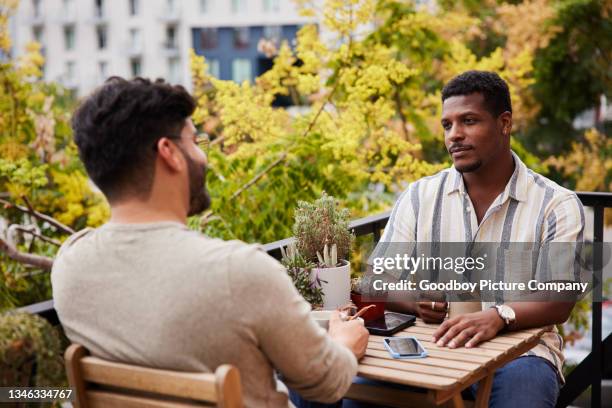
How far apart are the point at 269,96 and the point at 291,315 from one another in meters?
2.81

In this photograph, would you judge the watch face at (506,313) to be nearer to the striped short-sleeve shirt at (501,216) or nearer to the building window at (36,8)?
the striped short-sleeve shirt at (501,216)

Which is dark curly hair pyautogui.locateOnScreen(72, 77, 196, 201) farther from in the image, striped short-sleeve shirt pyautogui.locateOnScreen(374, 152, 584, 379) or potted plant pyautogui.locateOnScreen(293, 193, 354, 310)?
striped short-sleeve shirt pyautogui.locateOnScreen(374, 152, 584, 379)

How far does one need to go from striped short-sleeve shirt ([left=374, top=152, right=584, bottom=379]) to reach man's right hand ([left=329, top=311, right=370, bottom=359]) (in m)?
0.68

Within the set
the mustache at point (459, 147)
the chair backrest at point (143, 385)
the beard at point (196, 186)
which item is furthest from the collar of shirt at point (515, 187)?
the chair backrest at point (143, 385)

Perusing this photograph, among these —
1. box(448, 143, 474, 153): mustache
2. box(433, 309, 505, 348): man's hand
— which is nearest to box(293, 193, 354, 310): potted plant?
box(433, 309, 505, 348): man's hand

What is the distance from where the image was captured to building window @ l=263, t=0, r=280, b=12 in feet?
135

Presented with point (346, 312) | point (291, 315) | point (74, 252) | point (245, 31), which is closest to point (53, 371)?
point (74, 252)

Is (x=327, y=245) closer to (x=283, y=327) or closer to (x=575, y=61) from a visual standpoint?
(x=283, y=327)

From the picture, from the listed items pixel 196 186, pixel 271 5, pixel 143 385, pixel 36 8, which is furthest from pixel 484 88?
pixel 36 8

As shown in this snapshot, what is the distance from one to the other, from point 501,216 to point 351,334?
90 centimetres

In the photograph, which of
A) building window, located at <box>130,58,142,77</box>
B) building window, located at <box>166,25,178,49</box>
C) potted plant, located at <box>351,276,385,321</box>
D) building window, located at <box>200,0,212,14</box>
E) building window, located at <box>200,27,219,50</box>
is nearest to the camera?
potted plant, located at <box>351,276,385,321</box>

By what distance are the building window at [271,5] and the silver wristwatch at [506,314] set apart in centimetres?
4049

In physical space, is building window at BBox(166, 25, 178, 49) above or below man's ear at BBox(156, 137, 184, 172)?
below

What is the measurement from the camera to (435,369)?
1812mm
